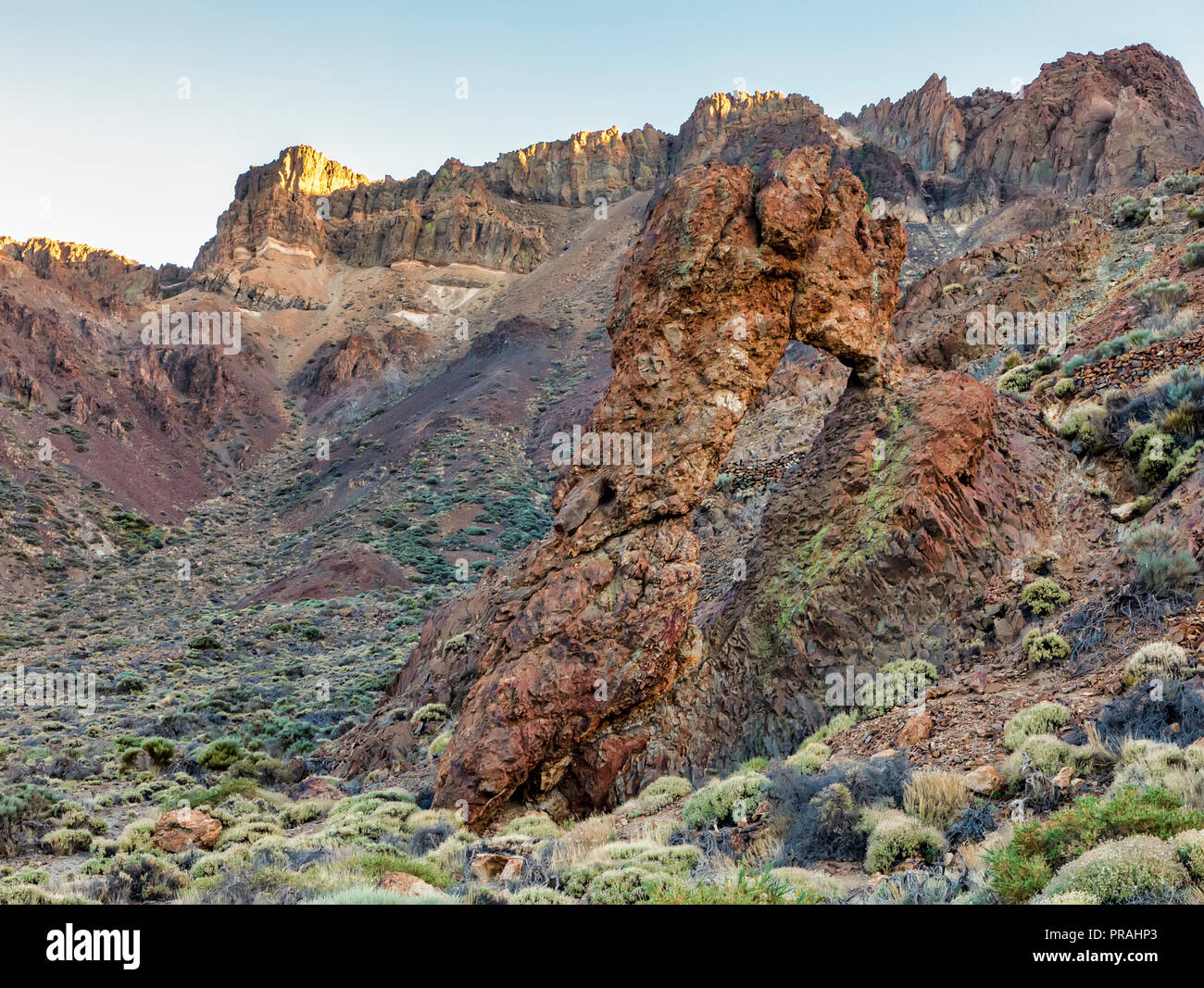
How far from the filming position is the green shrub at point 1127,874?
405 cm

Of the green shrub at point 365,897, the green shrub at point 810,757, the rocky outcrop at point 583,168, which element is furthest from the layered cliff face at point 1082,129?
the green shrub at point 365,897

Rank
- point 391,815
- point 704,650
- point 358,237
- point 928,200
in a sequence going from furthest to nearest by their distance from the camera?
point 358,237 < point 928,200 < point 704,650 < point 391,815

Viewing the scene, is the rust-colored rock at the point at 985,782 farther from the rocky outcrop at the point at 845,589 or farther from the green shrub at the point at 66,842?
the green shrub at the point at 66,842

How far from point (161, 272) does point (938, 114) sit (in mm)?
85940

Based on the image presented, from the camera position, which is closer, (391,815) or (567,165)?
(391,815)

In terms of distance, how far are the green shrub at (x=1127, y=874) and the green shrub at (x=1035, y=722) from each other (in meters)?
2.79

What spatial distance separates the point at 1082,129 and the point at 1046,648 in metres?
75.8

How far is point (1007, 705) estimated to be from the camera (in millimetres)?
8094

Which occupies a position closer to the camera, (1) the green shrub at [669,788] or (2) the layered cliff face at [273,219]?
(1) the green shrub at [669,788]

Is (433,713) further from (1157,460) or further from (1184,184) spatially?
(1184,184)

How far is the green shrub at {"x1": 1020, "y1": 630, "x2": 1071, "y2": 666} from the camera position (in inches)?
341

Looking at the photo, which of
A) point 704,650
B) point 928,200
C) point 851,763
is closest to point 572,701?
point 704,650

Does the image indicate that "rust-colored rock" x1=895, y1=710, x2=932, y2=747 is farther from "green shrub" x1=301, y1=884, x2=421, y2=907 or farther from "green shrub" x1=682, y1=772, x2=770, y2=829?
"green shrub" x1=301, y1=884, x2=421, y2=907
